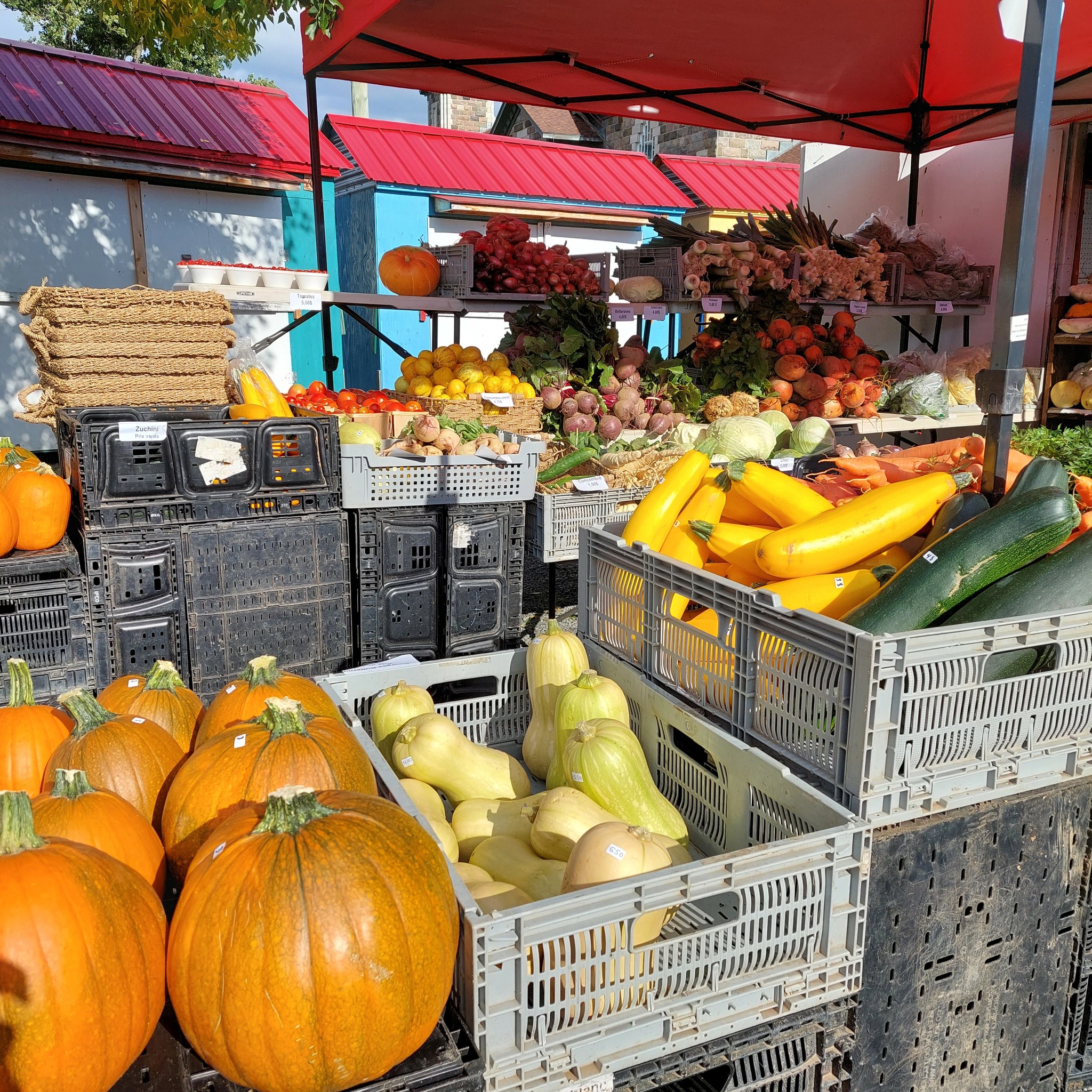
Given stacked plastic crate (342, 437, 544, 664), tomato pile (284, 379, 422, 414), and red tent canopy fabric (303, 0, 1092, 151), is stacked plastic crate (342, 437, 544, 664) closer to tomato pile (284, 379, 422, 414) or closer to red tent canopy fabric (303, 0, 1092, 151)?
tomato pile (284, 379, 422, 414)

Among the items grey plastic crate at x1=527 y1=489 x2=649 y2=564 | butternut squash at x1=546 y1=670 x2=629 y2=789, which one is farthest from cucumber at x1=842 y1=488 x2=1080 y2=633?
grey plastic crate at x1=527 y1=489 x2=649 y2=564

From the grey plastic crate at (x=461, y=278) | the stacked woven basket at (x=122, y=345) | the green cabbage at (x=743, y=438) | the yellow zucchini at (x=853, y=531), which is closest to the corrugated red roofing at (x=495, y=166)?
the grey plastic crate at (x=461, y=278)

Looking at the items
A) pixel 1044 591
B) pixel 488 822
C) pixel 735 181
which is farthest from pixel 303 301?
pixel 735 181

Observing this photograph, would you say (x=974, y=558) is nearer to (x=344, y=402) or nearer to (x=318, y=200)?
(x=344, y=402)

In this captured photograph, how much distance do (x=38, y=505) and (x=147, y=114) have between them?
26.6ft

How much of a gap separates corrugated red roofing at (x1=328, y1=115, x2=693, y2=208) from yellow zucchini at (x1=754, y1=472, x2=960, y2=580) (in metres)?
11.0

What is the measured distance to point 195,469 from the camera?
3.11 metres

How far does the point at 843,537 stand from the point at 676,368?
4.35 metres

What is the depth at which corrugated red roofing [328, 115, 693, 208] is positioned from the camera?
12.0 m

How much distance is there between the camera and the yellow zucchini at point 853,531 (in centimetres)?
194

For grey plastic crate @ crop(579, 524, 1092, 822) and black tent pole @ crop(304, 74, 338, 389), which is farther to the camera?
black tent pole @ crop(304, 74, 338, 389)

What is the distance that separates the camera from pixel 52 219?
8.93 meters

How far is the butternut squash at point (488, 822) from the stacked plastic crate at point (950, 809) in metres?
0.48

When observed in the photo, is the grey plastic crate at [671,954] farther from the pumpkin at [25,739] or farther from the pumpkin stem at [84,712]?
the pumpkin at [25,739]
